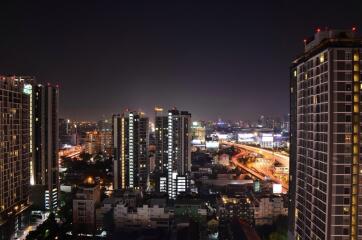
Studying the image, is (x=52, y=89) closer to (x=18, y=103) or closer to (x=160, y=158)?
(x=18, y=103)

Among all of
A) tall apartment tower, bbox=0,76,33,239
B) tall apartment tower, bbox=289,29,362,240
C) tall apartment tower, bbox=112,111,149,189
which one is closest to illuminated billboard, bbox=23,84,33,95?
tall apartment tower, bbox=0,76,33,239

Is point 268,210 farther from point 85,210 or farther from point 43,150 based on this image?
point 43,150

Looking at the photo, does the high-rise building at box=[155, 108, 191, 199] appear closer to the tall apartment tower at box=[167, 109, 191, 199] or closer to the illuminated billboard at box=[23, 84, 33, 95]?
the tall apartment tower at box=[167, 109, 191, 199]

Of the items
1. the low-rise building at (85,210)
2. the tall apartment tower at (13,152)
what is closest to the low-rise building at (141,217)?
the low-rise building at (85,210)

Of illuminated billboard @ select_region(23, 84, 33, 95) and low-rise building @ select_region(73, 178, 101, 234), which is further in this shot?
illuminated billboard @ select_region(23, 84, 33, 95)

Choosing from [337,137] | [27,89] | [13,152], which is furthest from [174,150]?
[337,137]

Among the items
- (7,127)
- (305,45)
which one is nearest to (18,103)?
(7,127)
